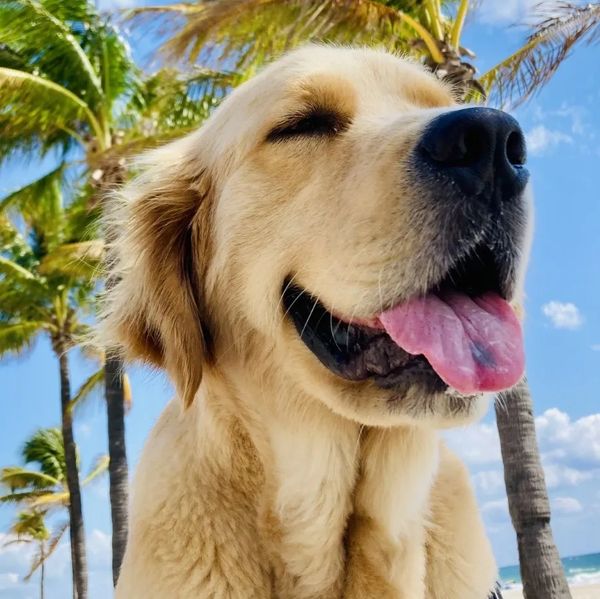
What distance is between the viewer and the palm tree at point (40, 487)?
4194 cm

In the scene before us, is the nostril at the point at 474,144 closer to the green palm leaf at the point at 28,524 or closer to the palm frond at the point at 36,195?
the palm frond at the point at 36,195

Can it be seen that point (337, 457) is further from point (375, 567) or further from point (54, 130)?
point (54, 130)

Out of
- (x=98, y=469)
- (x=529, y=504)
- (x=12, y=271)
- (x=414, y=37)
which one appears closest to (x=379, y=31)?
(x=414, y=37)

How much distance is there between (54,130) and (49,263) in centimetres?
351

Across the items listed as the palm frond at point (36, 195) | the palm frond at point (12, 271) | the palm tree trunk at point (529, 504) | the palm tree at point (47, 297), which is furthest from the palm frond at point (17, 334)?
the palm tree trunk at point (529, 504)

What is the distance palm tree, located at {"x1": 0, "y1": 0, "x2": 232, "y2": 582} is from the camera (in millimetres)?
16375

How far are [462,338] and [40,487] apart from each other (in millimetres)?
46082

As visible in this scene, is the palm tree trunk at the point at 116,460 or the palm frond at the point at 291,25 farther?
the palm tree trunk at the point at 116,460

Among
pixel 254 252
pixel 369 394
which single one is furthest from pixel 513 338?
pixel 254 252

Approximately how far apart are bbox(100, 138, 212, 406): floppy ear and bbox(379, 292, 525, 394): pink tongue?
815 millimetres

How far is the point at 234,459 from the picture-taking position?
280cm

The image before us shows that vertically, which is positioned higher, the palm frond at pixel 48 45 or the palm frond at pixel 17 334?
the palm frond at pixel 48 45

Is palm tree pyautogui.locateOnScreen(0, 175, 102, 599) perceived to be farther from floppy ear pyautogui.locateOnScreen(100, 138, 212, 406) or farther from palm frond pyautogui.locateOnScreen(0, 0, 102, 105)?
floppy ear pyautogui.locateOnScreen(100, 138, 212, 406)

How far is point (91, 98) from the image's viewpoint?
18375 millimetres
